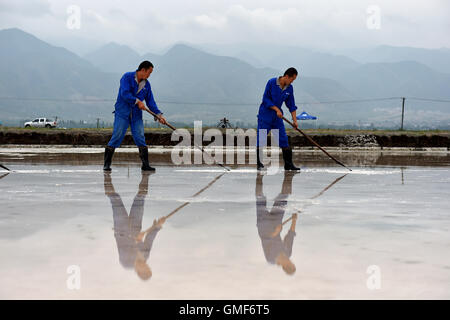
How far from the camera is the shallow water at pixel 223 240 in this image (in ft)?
13.3

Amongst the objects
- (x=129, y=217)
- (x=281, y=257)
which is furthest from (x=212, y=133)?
(x=281, y=257)

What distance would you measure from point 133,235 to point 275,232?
3.89ft

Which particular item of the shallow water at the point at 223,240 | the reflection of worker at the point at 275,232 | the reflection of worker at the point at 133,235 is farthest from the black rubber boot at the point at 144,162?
the reflection of worker at the point at 133,235

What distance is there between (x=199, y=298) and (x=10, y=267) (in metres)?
1.40

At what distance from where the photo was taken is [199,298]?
12.4ft

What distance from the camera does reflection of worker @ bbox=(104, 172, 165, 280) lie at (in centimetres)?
461

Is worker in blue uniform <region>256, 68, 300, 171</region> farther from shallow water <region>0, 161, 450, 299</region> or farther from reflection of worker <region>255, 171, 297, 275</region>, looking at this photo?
reflection of worker <region>255, 171, 297, 275</region>

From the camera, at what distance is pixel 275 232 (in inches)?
237

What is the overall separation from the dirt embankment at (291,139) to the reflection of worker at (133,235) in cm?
1933

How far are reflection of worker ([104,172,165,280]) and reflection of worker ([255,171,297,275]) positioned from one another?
0.86 metres

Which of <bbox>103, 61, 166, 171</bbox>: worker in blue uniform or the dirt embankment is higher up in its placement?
<bbox>103, 61, 166, 171</bbox>: worker in blue uniform

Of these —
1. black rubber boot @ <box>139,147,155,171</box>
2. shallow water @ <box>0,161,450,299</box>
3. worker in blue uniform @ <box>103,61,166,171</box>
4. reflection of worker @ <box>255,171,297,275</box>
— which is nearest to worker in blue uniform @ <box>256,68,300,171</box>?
worker in blue uniform @ <box>103,61,166,171</box>
